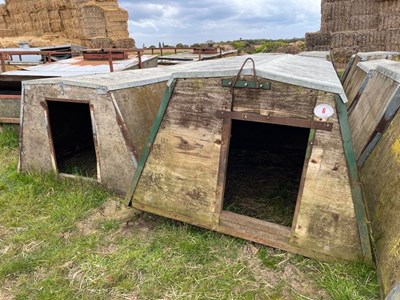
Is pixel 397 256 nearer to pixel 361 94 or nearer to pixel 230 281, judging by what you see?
pixel 230 281

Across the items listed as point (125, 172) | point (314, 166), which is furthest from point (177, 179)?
point (314, 166)

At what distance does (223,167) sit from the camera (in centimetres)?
356

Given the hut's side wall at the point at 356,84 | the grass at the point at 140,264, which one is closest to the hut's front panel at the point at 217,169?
the grass at the point at 140,264

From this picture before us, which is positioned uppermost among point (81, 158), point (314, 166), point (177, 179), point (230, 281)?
point (314, 166)

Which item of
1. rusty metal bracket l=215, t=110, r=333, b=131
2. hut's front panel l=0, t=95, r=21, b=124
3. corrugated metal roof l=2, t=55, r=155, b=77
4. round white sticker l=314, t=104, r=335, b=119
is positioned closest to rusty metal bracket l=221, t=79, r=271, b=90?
rusty metal bracket l=215, t=110, r=333, b=131

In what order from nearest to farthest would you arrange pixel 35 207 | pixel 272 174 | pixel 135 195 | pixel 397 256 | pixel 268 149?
1. pixel 397 256
2. pixel 135 195
3. pixel 35 207
4. pixel 272 174
5. pixel 268 149

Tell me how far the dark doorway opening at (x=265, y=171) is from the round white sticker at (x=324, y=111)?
166 centimetres

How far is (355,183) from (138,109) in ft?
10.8

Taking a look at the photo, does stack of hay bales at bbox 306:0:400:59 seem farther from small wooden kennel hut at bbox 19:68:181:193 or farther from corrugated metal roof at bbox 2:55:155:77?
small wooden kennel hut at bbox 19:68:181:193

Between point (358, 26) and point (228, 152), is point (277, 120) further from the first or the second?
point (358, 26)

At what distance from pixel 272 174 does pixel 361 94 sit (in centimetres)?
217

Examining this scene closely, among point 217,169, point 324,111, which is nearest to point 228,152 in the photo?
point 217,169

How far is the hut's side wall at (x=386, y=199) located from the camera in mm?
2796

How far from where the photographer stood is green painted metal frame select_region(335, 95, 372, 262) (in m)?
2.99
